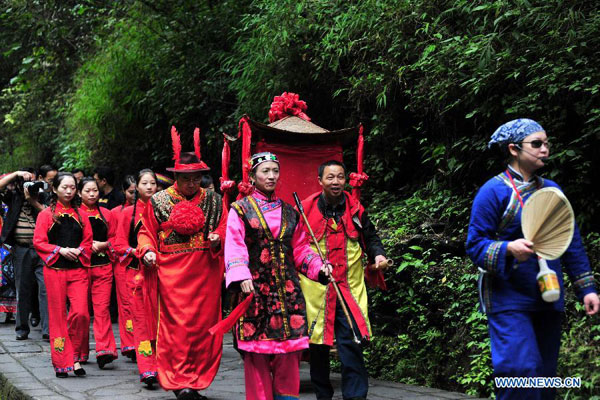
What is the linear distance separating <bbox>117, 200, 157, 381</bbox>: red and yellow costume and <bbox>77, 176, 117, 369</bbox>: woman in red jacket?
8.2 inches

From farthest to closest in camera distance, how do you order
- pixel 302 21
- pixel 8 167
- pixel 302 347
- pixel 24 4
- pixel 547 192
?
pixel 8 167 → pixel 24 4 → pixel 302 21 → pixel 302 347 → pixel 547 192

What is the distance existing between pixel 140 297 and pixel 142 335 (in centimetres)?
48

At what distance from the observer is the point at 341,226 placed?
633cm

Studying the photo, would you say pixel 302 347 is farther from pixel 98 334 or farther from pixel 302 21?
pixel 302 21

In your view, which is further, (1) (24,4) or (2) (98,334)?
(1) (24,4)

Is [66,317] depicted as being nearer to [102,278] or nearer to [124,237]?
[102,278]

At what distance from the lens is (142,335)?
24.3 ft

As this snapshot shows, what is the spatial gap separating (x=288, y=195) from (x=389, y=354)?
6.00 ft

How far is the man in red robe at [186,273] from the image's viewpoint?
646 cm

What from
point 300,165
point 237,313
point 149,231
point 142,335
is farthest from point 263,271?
point 142,335

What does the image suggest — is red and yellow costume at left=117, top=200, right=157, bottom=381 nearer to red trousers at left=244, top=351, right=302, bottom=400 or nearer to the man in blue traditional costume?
red trousers at left=244, top=351, right=302, bottom=400

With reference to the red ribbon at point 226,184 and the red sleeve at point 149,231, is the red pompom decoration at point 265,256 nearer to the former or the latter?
the red ribbon at point 226,184

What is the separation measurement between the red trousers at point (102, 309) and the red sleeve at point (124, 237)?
27 cm

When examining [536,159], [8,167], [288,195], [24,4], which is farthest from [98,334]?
[8,167]
